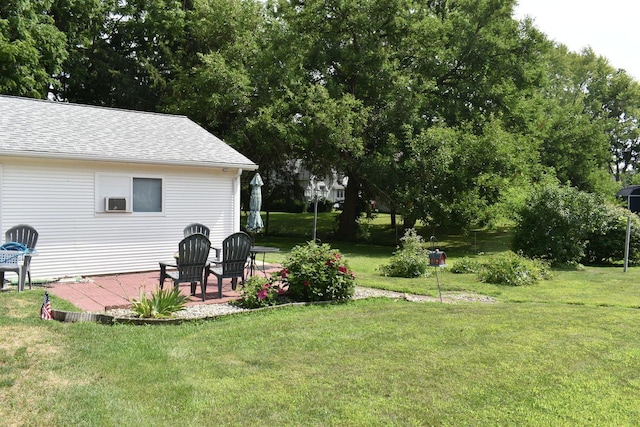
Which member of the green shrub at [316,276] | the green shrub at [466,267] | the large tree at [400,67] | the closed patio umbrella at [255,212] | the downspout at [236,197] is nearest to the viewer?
the green shrub at [316,276]

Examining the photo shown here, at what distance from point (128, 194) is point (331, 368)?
7.86 meters

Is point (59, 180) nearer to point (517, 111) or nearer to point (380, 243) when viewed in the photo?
point (380, 243)

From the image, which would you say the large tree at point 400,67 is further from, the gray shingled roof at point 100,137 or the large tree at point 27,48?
the large tree at point 27,48

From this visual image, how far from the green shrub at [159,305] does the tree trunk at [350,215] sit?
1831cm

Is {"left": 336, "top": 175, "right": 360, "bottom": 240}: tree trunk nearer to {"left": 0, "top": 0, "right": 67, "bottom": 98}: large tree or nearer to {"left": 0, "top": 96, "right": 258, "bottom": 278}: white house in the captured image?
{"left": 0, "top": 96, "right": 258, "bottom": 278}: white house

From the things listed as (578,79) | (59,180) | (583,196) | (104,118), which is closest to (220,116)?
(104,118)

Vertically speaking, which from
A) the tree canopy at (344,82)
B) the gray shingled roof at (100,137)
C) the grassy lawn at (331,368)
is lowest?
the grassy lawn at (331,368)

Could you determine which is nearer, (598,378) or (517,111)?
(598,378)

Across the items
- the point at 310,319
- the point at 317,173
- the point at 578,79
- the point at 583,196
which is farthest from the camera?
the point at 578,79

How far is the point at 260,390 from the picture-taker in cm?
400

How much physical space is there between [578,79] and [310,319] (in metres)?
50.7

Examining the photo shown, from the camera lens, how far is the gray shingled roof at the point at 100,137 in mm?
9719

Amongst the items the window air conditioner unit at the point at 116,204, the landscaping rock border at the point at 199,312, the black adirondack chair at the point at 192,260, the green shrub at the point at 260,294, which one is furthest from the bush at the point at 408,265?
the window air conditioner unit at the point at 116,204

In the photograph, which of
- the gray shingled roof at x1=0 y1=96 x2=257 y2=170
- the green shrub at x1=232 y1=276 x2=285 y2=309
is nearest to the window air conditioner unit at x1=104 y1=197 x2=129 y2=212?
the gray shingled roof at x1=0 y1=96 x2=257 y2=170
